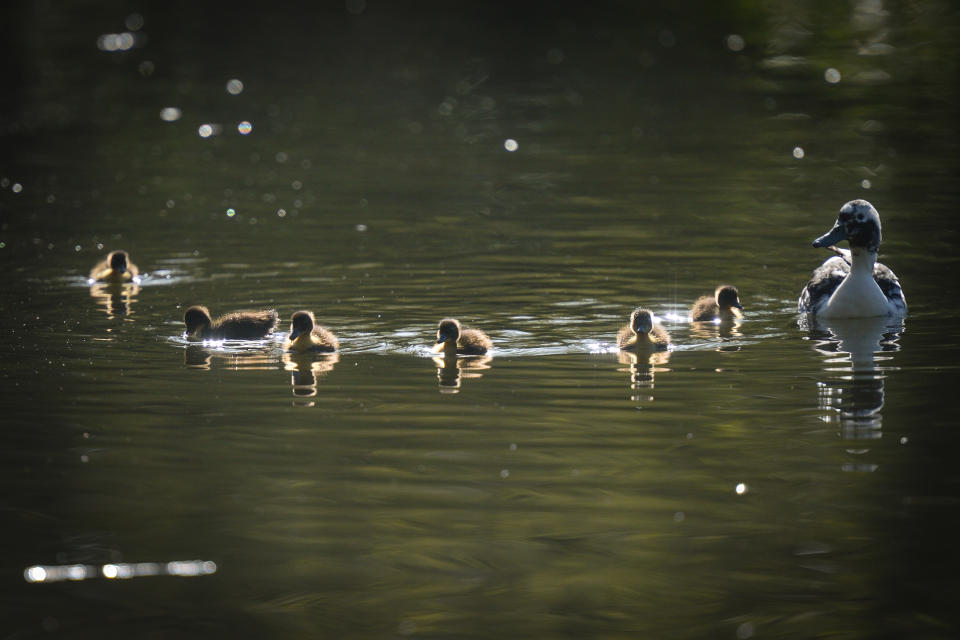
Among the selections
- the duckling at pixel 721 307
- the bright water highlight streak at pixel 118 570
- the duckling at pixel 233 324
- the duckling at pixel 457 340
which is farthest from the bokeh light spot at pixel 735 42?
the bright water highlight streak at pixel 118 570

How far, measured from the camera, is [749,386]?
397 inches

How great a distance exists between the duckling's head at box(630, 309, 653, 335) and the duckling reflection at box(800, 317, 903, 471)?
50.6 inches

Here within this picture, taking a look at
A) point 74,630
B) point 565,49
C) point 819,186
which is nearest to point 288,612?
point 74,630

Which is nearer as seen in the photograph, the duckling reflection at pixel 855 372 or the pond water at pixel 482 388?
the pond water at pixel 482 388

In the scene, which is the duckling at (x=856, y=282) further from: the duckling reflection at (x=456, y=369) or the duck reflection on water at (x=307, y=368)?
the duck reflection on water at (x=307, y=368)

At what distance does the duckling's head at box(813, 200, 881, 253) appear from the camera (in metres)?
12.9

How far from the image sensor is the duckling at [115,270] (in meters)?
14.5

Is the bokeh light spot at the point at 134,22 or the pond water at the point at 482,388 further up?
the bokeh light spot at the point at 134,22

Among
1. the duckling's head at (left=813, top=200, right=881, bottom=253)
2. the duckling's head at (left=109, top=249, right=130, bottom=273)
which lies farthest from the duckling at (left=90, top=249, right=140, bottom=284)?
the duckling's head at (left=813, top=200, right=881, bottom=253)

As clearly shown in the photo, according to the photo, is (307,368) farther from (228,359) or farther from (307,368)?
(228,359)

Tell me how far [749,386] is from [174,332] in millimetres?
4801

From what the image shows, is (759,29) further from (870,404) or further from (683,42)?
(870,404)

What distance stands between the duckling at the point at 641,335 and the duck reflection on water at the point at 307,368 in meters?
2.11

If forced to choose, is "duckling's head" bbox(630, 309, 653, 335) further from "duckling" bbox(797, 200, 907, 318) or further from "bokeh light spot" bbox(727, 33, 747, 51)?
"bokeh light spot" bbox(727, 33, 747, 51)
